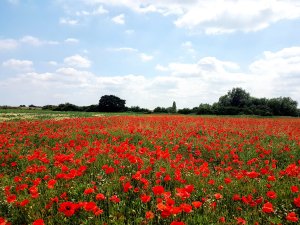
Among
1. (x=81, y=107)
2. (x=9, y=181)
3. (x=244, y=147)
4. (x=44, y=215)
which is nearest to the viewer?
(x=44, y=215)

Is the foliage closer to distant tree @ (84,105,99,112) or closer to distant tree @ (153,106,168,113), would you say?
distant tree @ (153,106,168,113)

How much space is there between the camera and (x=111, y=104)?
78312 millimetres

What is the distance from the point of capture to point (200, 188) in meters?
6.41

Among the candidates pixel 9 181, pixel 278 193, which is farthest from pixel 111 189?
pixel 278 193

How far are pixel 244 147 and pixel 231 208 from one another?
731 centimetres

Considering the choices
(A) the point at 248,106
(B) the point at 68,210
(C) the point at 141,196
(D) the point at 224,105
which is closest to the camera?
(B) the point at 68,210

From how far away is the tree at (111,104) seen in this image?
78125 mm

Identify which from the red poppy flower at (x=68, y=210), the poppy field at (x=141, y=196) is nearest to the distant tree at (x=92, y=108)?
the poppy field at (x=141, y=196)

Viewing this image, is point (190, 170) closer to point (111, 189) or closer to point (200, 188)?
point (200, 188)

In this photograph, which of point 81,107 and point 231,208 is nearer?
point 231,208

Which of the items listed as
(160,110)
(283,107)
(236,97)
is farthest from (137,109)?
(283,107)

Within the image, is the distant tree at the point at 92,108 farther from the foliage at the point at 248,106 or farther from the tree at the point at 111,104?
the foliage at the point at 248,106

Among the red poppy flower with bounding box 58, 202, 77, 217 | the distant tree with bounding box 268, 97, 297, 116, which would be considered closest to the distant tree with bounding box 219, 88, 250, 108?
the distant tree with bounding box 268, 97, 297, 116

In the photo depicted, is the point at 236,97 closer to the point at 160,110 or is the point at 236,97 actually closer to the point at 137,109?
the point at 160,110
